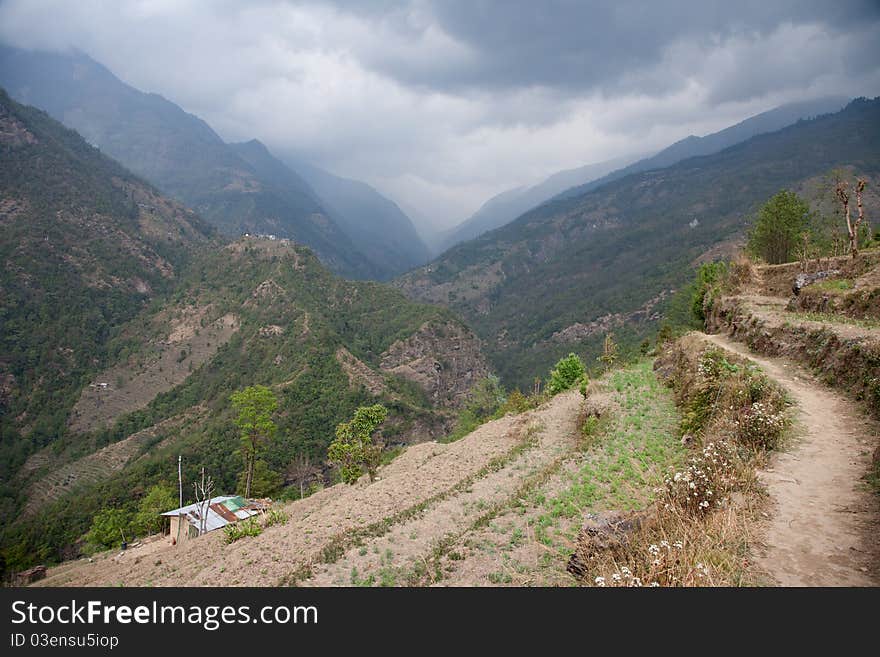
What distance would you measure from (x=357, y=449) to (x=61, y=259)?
139909 mm

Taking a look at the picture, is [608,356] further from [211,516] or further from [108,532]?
[108,532]

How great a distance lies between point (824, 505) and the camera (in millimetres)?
6559

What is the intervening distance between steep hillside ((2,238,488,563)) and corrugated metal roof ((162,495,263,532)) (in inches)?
987

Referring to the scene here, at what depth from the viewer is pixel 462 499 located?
44.3 feet

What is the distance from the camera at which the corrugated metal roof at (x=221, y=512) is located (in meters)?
30.6

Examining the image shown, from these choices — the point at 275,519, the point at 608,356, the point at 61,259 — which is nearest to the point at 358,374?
the point at 608,356

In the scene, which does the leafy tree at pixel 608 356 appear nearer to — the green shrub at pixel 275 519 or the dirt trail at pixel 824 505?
the dirt trail at pixel 824 505

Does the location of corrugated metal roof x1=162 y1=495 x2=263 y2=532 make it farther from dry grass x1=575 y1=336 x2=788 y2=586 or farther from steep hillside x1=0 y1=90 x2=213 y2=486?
steep hillside x1=0 y1=90 x2=213 y2=486

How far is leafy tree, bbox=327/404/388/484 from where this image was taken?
2580cm

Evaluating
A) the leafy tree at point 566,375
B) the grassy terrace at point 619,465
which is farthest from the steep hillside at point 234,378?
the grassy terrace at point 619,465

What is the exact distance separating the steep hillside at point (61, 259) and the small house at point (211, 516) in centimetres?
6578

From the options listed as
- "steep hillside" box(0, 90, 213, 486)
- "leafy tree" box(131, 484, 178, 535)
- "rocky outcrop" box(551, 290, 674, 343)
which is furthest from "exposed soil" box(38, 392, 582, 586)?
"rocky outcrop" box(551, 290, 674, 343)
